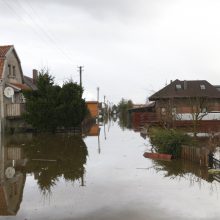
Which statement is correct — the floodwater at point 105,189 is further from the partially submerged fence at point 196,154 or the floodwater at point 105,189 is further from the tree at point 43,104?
the tree at point 43,104

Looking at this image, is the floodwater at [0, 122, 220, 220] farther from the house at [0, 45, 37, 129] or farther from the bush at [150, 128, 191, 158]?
the house at [0, 45, 37, 129]

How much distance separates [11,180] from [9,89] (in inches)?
877

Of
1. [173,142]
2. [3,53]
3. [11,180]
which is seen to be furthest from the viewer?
[3,53]

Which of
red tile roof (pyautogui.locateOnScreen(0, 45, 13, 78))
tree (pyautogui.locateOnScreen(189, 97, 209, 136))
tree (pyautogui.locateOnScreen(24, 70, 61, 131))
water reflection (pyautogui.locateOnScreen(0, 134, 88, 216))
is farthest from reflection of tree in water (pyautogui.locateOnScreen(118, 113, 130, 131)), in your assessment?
water reflection (pyautogui.locateOnScreen(0, 134, 88, 216))

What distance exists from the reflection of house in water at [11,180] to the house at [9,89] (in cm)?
1308

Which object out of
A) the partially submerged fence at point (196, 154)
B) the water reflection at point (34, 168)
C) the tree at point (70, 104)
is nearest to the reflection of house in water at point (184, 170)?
the partially submerged fence at point (196, 154)

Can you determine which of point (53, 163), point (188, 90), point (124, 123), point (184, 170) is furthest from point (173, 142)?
point (124, 123)

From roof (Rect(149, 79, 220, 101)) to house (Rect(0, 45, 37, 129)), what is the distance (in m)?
17.6

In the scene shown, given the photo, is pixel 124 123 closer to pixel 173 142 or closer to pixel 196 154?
pixel 173 142

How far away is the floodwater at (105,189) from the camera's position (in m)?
9.01

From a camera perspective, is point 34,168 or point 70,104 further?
point 70,104

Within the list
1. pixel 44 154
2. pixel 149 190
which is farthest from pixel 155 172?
pixel 44 154

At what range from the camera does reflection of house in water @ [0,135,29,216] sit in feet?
32.0

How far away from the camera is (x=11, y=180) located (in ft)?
42.8
